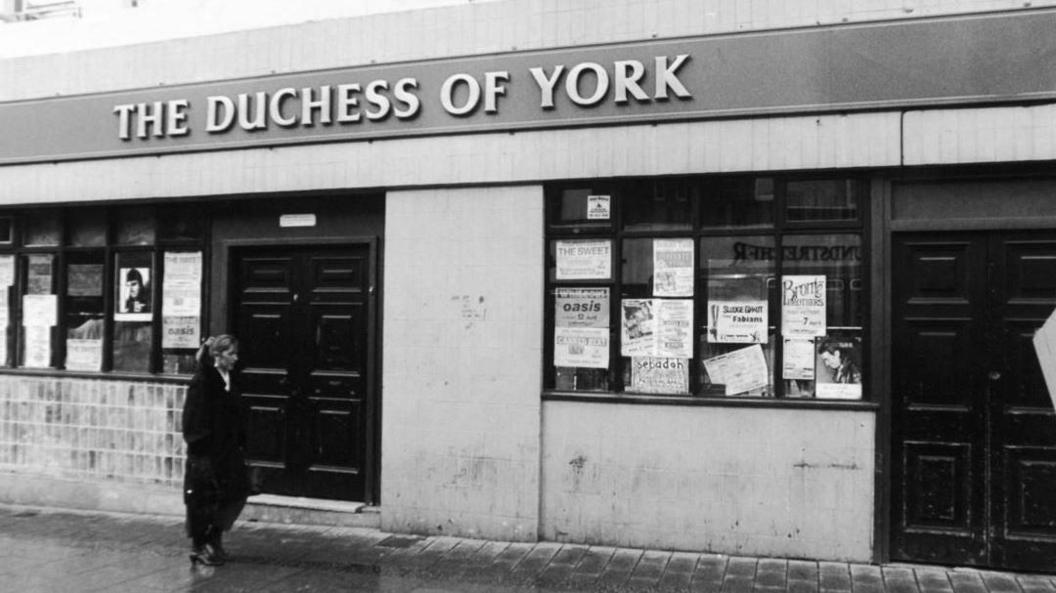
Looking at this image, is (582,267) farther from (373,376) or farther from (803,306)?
(373,376)

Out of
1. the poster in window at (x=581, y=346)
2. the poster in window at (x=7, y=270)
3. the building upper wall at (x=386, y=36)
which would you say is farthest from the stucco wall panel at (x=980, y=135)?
the poster in window at (x=7, y=270)

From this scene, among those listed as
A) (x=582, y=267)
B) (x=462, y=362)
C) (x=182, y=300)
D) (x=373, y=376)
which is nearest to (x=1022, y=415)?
(x=582, y=267)

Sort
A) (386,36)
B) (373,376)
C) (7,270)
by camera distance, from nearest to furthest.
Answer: (386,36) → (373,376) → (7,270)

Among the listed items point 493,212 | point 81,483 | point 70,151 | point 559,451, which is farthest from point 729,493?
point 70,151

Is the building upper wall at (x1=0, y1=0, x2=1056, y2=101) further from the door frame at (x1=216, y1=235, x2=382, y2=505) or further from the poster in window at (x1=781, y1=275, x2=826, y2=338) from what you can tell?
the poster in window at (x1=781, y1=275, x2=826, y2=338)

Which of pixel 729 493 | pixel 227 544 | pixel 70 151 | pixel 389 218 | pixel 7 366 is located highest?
pixel 70 151

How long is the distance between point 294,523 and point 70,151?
14.9ft

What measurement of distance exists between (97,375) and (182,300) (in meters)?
1.27

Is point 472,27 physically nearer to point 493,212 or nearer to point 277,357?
point 493,212

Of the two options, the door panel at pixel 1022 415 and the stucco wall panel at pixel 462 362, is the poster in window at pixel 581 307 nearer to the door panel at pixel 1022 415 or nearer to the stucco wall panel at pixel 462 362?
the stucco wall panel at pixel 462 362

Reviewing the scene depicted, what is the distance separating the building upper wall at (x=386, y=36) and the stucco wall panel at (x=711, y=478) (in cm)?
311

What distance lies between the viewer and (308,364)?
8.47 m

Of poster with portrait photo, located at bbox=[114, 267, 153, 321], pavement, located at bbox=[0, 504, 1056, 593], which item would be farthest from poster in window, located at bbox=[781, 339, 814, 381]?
poster with portrait photo, located at bbox=[114, 267, 153, 321]

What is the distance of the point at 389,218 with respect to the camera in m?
7.98
